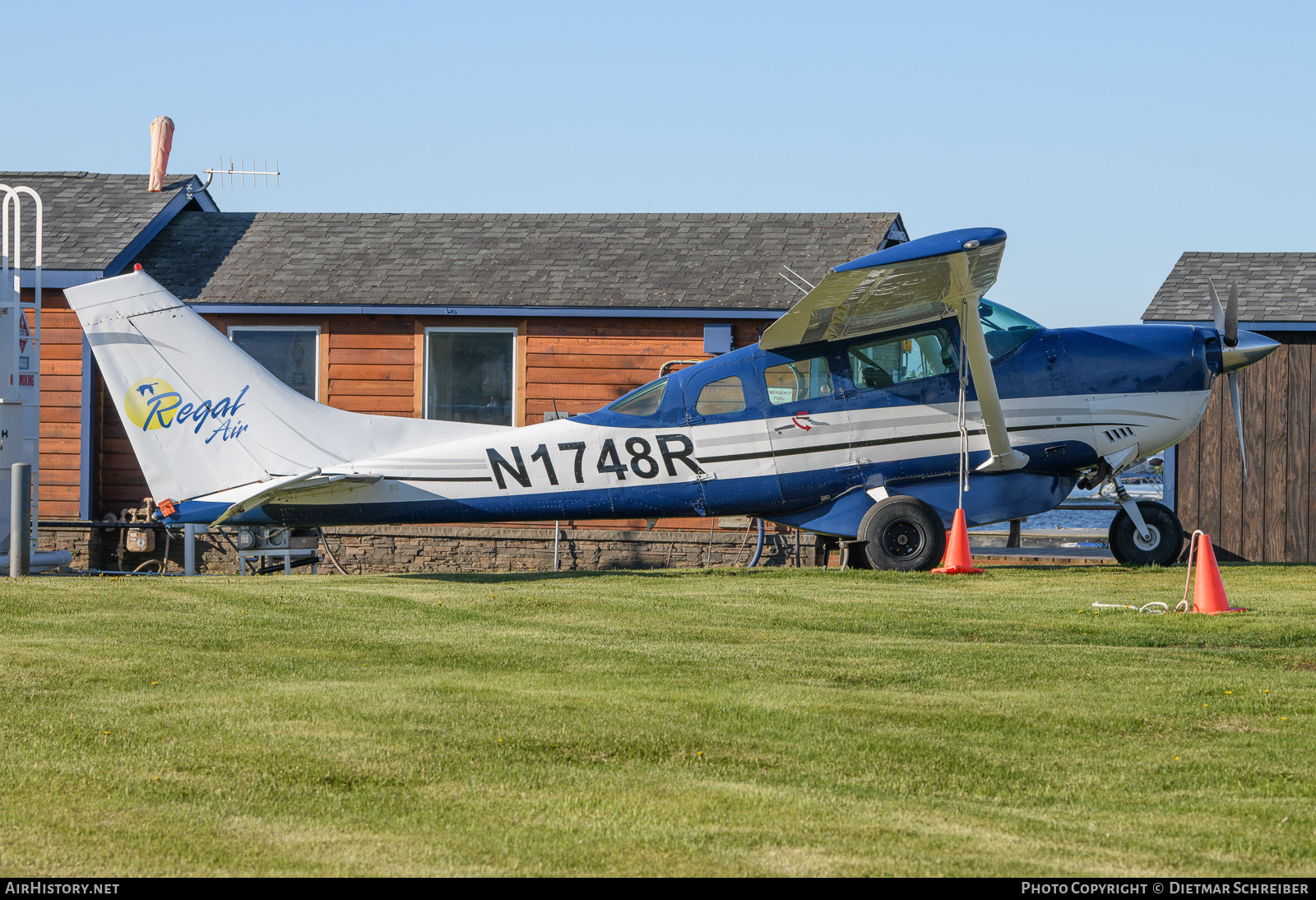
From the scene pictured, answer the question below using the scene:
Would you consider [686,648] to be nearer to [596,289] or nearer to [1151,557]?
[1151,557]

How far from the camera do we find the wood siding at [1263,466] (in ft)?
51.5

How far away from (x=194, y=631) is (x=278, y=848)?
456 cm

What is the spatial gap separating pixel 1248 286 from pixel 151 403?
1270cm

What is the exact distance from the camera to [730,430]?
1207 centimetres

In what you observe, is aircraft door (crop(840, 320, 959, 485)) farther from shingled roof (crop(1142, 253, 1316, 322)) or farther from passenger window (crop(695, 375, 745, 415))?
shingled roof (crop(1142, 253, 1316, 322))

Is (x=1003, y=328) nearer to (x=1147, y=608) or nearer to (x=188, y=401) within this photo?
(x=1147, y=608)

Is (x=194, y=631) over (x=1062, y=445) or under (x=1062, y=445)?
under

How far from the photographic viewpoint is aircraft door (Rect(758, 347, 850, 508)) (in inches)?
472

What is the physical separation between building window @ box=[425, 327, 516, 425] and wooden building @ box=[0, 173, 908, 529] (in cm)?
2

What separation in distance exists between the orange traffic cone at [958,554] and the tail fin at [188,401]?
5.41 meters

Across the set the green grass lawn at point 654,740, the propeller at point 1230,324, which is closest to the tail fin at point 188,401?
the green grass lawn at point 654,740

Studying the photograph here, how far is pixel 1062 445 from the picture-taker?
39.1 feet
